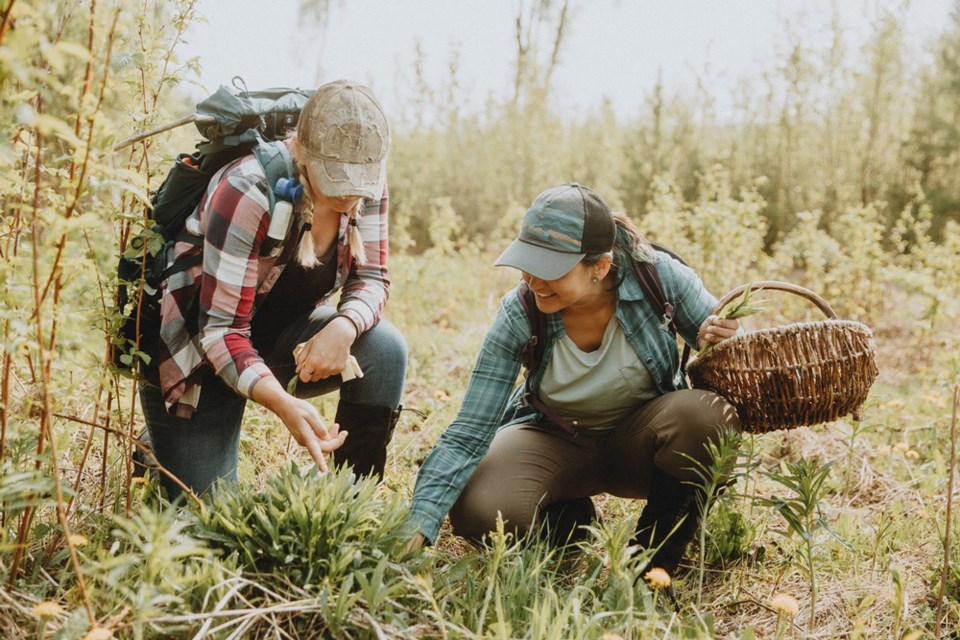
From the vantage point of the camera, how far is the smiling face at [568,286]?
236 cm

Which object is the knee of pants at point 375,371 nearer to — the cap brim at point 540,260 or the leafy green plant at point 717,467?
the cap brim at point 540,260

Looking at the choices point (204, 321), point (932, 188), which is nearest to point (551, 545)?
point (204, 321)

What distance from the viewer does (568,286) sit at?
2.36m

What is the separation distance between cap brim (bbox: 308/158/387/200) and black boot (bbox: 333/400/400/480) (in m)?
0.70

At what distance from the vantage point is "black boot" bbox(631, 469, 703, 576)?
2.39 m

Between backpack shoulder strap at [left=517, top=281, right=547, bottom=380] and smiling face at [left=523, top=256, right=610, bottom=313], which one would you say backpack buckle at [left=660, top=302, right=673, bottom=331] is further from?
backpack shoulder strap at [left=517, top=281, right=547, bottom=380]

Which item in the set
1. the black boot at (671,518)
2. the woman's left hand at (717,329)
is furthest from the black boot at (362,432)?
the woman's left hand at (717,329)

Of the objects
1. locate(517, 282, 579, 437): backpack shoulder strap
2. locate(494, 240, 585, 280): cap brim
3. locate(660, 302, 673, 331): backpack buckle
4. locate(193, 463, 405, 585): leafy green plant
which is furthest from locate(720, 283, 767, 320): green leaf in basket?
locate(193, 463, 405, 585): leafy green plant

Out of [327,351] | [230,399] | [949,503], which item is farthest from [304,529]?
[949,503]

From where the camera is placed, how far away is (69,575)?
1911 mm

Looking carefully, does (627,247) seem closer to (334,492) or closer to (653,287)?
(653,287)

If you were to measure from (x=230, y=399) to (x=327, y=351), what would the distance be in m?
0.45

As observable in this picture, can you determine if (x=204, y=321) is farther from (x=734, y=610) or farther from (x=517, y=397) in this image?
(x=734, y=610)

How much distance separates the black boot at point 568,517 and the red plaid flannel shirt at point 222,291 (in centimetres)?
94
